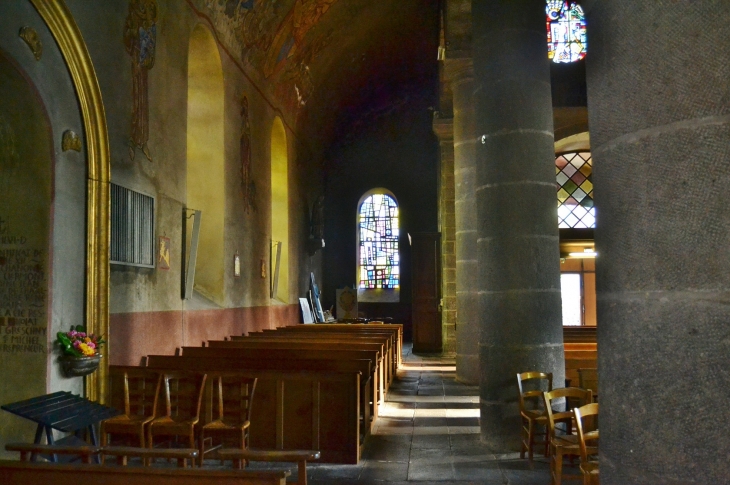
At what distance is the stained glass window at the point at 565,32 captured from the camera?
1384 centimetres

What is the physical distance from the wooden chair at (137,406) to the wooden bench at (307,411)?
0.58 metres

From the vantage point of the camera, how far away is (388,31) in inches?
704

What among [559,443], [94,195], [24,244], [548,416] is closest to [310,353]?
[94,195]

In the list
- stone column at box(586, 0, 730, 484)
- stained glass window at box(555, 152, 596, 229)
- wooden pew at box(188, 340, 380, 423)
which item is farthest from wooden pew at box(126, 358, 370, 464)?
stained glass window at box(555, 152, 596, 229)

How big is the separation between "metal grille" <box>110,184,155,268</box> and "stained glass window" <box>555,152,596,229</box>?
1165 cm

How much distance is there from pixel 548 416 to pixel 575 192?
1332cm

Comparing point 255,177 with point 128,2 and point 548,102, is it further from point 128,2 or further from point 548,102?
point 548,102

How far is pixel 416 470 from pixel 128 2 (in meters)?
6.00

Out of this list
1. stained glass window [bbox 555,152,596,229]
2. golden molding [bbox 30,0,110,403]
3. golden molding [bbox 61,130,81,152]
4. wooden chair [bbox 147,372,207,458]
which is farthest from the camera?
stained glass window [bbox 555,152,596,229]

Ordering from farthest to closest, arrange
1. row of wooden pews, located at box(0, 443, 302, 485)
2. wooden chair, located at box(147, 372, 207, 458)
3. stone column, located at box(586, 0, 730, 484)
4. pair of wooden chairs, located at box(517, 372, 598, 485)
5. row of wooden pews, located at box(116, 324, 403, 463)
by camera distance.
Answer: row of wooden pews, located at box(116, 324, 403, 463) → wooden chair, located at box(147, 372, 207, 458) → pair of wooden chairs, located at box(517, 372, 598, 485) → row of wooden pews, located at box(0, 443, 302, 485) → stone column, located at box(586, 0, 730, 484)

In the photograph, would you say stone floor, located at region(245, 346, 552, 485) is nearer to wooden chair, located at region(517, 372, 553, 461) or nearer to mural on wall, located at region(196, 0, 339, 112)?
wooden chair, located at region(517, 372, 553, 461)

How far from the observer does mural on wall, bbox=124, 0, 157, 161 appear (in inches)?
307

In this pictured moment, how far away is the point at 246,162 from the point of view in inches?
493

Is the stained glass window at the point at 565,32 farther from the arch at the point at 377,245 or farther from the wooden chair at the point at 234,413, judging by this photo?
the wooden chair at the point at 234,413
